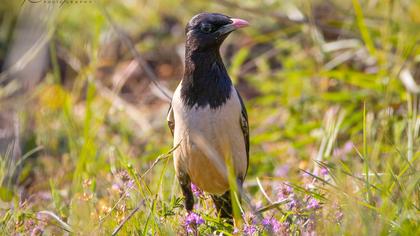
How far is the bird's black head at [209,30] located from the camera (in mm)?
4156

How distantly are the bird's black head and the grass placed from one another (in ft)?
2.09

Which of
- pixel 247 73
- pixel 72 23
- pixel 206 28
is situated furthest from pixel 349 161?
pixel 72 23

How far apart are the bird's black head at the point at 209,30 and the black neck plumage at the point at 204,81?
0.03m

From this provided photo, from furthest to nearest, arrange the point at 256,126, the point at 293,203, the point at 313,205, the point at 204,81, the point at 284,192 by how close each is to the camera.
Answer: the point at 256,126 → the point at 204,81 → the point at 284,192 → the point at 293,203 → the point at 313,205

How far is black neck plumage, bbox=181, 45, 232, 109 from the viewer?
401 cm

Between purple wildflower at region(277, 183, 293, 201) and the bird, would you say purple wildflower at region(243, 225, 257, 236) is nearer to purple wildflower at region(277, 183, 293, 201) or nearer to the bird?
purple wildflower at region(277, 183, 293, 201)

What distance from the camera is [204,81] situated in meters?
4.07

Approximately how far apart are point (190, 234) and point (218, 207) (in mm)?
999

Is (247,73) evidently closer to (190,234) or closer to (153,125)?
(153,125)

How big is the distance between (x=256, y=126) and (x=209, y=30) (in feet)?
7.36

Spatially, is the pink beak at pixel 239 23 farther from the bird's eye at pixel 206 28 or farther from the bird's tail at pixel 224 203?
the bird's tail at pixel 224 203

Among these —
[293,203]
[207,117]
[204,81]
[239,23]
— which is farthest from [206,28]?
[293,203]

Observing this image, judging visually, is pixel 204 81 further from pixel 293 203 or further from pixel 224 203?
pixel 293 203

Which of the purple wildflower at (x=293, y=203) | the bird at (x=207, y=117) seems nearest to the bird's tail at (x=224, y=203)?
the bird at (x=207, y=117)
